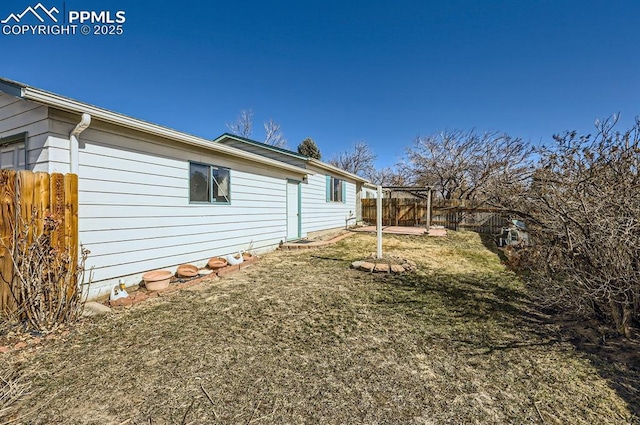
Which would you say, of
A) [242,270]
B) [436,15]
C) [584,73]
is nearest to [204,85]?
[436,15]

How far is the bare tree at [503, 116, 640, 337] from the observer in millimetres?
2539

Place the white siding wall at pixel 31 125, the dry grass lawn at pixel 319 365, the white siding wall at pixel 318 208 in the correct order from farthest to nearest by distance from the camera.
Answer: the white siding wall at pixel 318 208, the white siding wall at pixel 31 125, the dry grass lawn at pixel 319 365

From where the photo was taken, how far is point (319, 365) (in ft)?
7.73

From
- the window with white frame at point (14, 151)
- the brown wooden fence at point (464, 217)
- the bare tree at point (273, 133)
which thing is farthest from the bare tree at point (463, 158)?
the window with white frame at point (14, 151)

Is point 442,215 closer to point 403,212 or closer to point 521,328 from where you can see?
point 403,212

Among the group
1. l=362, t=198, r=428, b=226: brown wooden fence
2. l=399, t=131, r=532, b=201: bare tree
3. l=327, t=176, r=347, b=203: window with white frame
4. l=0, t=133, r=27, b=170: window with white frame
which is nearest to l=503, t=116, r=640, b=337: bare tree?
l=0, t=133, r=27, b=170: window with white frame

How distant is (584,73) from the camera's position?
8453mm

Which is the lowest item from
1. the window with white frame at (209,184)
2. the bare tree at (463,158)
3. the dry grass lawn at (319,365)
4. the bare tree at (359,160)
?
the dry grass lawn at (319,365)

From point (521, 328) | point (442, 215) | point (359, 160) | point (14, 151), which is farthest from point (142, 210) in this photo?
point (359, 160)

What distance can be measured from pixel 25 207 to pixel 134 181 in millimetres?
1470

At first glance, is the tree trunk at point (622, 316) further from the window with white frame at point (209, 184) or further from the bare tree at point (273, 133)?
the bare tree at point (273, 133)

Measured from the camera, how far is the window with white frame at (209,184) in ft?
17.9

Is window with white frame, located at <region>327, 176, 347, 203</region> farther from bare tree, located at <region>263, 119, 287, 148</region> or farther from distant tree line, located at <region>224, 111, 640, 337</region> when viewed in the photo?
bare tree, located at <region>263, 119, 287, 148</region>

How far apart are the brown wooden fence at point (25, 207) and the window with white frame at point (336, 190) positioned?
360 inches
